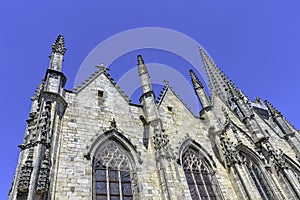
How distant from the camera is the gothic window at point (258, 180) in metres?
10.7

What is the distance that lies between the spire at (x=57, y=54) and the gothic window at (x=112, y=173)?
420 centimetres

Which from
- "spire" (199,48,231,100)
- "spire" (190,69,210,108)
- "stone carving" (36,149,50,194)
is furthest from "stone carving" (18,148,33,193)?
"spire" (199,48,231,100)

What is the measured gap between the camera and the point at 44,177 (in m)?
6.42

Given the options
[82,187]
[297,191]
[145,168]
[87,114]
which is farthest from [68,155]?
[297,191]

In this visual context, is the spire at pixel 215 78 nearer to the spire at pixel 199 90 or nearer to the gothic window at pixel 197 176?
the spire at pixel 199 90

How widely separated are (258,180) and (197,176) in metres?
3.42

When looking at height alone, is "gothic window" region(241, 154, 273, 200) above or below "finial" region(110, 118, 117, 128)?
below

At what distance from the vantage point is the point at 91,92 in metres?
11.2

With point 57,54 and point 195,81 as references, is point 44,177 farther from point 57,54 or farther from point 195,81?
point 195,81

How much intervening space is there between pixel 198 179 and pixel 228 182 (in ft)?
4.77

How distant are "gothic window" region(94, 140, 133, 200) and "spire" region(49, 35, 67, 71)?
166 inches

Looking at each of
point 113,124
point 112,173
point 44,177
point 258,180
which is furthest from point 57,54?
point 258,180

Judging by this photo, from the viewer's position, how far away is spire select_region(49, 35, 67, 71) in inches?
412

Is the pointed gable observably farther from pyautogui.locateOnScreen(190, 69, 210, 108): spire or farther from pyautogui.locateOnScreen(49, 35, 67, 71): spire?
pyautogui.locateOnScreen(49, 35, 67, 71): spire
